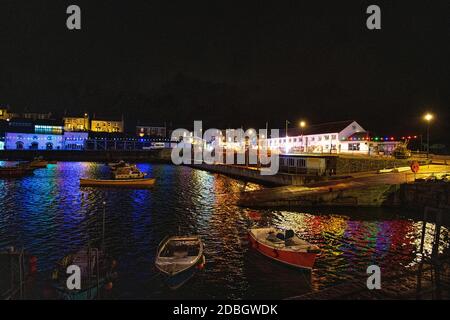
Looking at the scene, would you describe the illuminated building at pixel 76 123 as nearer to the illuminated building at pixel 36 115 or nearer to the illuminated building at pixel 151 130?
the illuminated building at pixel 36 115

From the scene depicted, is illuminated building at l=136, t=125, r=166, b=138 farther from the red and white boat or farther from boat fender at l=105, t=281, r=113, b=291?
boat fender at l=105, t=281, r=113, b=291

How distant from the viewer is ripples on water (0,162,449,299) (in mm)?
19094

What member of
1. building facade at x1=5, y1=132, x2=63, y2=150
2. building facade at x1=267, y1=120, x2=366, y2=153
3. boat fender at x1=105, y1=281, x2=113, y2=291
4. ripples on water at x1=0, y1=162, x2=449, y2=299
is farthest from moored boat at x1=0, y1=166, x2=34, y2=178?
building facade at x1=5, y1=132, x2=63, y2=150

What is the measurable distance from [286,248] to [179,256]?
6921 mm

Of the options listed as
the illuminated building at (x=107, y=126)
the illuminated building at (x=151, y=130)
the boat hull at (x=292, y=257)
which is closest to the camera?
the boat hull at (x=292, y=257)

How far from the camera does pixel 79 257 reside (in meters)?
20.2

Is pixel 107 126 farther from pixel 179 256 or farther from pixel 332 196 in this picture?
pixel 179 256

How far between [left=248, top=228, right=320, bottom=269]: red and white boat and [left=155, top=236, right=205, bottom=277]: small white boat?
443 centimetres

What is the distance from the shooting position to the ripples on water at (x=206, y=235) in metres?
19.1

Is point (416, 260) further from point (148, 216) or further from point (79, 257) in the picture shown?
point (148, 216)

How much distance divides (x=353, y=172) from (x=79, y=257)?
159ft

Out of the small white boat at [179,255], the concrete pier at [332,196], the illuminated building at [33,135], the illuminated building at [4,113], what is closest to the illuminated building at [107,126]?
the illuminated building at [33,135]
